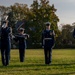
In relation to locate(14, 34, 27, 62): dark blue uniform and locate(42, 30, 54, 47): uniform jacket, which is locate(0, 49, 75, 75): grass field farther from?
locate(42, 30, 54, 47): uniform jacket

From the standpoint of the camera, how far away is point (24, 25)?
91.8 meters

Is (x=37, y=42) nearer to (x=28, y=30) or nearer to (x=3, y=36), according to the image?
(x=28, y=30)

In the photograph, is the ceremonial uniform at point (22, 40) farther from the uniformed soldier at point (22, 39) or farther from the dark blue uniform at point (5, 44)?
the dark blue uniform at point (5, 44)

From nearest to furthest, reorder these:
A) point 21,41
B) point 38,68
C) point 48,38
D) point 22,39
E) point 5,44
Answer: point 38,68 < point 5,44 < point 48,38 < point 22,39 < point 21,41

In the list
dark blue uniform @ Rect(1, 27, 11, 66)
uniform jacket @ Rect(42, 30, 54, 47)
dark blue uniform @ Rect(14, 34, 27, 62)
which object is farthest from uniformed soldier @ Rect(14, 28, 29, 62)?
dark blue uniform @ Rect(1, 27, 11, 66)

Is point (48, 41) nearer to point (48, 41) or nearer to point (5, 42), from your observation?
point (48, 41)

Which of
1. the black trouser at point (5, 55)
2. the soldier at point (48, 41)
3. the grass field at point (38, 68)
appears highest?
the soldier at point (48, 41)

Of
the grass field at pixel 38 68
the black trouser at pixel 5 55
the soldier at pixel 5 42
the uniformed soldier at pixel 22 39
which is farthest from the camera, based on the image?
the uniformed soldier at pixel 22 39

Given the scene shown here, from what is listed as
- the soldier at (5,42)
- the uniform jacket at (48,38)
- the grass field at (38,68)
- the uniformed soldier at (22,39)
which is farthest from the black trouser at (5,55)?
the uniformed soldier at (22,39)

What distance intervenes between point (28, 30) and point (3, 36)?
71597 millimetres

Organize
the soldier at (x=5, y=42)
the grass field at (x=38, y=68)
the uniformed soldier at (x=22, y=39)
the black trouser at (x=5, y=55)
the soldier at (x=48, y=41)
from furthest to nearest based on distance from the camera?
the uniformed soldier at (x=22, y=39), the soldier at (x=48, y=41), the black trouser at (x=5, y=55), the soldier at (x=5, y=42), the grass field at (x=38, y=68)

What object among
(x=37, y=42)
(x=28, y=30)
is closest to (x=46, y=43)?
(x=37, y=42)

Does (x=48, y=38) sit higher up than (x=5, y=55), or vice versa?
(x=48, y=38)

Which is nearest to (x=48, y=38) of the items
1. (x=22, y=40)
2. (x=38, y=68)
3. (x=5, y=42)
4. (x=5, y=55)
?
(x=5, y=42)
